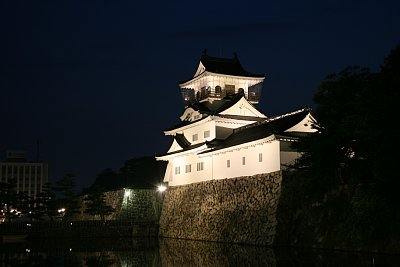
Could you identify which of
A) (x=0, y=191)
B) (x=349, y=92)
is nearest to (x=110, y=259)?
(x=349, y=92)

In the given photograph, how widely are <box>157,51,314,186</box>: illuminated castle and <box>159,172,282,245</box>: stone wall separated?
79cm

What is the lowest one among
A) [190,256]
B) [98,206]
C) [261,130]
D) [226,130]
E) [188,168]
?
[190,256]

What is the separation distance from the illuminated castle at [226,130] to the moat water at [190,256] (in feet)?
15.3

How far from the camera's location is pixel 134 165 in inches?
2522

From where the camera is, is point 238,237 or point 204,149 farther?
point 204,149

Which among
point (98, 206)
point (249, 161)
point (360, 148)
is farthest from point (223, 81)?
point (360, 148)

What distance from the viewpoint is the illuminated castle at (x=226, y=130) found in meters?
25.2

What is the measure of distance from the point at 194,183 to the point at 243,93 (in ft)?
21.0

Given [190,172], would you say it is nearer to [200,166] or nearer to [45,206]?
[200,166]

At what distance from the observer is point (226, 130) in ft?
103

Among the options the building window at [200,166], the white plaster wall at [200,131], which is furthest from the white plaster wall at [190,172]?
the white plaster wall at [200,131]

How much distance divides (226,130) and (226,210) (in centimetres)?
615

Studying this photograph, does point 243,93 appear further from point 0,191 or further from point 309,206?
point 0,191

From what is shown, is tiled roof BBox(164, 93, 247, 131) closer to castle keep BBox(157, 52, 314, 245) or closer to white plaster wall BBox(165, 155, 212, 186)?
castle keep BBox(157, 52, 314, 245)
